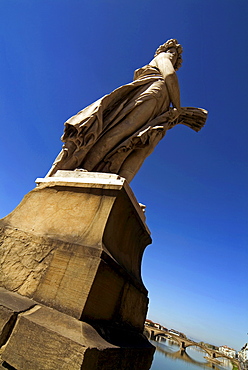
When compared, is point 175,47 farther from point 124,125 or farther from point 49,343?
point 49,343

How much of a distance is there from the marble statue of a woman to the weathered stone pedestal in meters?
0.61

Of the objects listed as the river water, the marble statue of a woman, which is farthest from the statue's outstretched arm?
the river water

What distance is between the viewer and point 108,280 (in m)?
1.61

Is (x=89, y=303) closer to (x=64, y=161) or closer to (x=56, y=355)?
(x=56, y=355)

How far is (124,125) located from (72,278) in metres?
2.41

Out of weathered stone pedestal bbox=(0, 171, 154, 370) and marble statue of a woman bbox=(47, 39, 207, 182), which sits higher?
marble statue of a woman bbox=(47, 39, 207, 182)

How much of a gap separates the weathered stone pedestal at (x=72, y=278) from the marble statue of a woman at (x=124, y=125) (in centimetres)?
61

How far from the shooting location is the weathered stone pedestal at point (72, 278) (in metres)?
1.18

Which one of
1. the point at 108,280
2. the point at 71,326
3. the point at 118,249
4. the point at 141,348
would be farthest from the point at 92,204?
the point at 141,348

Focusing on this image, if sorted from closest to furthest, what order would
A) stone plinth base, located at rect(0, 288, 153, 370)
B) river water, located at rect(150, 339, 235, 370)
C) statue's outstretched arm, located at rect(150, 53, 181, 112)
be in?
1. stone plinth base, located at rect(0, 288, 153, 370)
2. statue's outstretched arm, located at rect(150, 53, 181, 112)
3. river water, located at rect(150, 339, 235, 370)

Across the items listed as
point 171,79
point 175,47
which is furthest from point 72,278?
point 175,47

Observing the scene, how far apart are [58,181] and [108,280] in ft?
3.91

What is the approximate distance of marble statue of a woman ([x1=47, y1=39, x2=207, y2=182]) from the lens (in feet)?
9.25

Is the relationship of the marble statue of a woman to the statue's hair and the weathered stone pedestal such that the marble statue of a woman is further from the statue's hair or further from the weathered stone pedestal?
the statue's hair
